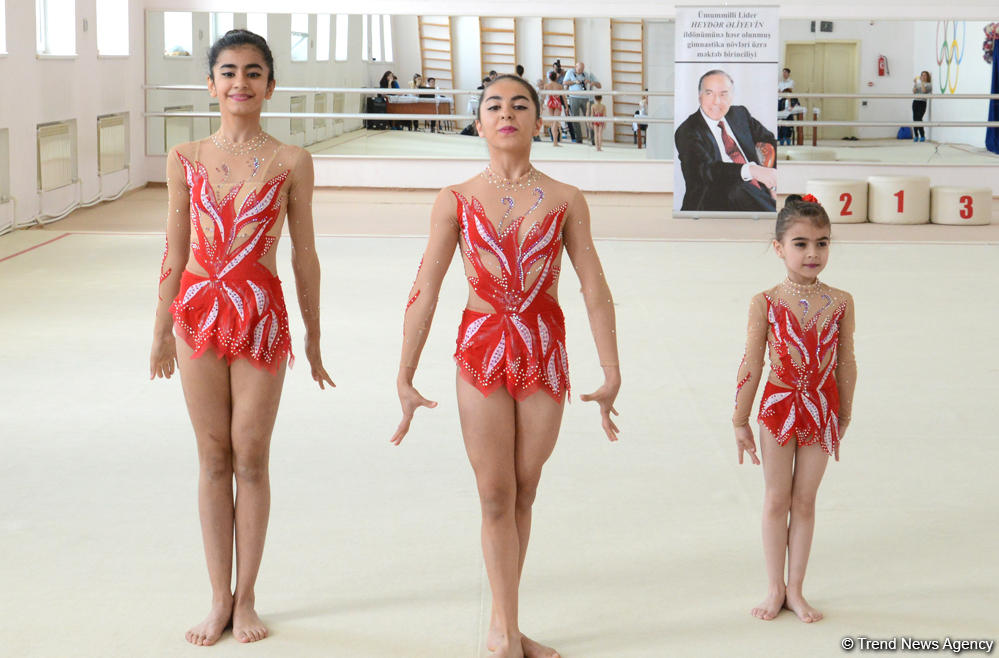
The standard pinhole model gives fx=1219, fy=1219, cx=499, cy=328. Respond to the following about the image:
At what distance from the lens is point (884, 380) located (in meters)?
5.81

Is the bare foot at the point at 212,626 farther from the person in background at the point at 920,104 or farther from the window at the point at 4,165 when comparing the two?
the person in background at the point at 920,104

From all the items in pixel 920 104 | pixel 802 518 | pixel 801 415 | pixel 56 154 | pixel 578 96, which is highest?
pixel 578 96

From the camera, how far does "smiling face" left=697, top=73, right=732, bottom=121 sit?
12.4m

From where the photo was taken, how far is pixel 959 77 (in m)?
15.2

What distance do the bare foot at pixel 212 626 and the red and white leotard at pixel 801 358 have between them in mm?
1401

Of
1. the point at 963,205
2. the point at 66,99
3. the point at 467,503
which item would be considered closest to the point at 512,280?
the point at 467,503

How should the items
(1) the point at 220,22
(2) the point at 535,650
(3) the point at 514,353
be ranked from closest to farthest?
(3) the point at 514,353 < (2) the point at 535,650 < (1) the point at 220,22

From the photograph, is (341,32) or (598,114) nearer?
(341,32)

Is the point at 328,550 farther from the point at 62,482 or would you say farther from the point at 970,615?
the point at 970,615

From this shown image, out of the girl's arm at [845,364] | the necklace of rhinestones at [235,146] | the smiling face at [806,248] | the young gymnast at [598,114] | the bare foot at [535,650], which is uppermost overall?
the young gymnast at [598,114]

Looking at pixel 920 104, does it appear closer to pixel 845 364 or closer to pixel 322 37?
pixel 322 37

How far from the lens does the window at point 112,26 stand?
45.6 feet

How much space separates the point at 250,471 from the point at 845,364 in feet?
5.03

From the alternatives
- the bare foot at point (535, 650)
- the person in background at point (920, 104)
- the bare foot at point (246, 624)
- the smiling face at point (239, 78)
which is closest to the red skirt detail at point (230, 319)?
the smiling face at point (239, 78)
